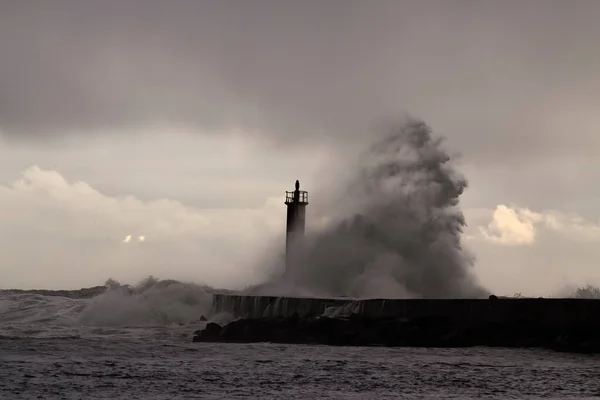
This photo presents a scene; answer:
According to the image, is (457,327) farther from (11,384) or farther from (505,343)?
(11,384)

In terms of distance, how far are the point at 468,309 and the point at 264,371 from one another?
672 centimetres

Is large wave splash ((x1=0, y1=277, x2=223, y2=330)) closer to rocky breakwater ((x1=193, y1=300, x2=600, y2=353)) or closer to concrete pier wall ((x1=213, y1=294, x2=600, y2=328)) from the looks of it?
concrete pier wall ((x1=213, y1=294, x2=600, y2=328))

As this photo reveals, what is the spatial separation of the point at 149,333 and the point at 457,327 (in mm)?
8814

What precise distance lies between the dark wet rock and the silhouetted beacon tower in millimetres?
10082

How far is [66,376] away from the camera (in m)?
13.7

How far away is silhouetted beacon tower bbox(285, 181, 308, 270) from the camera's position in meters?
31.8

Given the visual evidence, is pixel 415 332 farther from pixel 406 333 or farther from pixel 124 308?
pixel 124 308

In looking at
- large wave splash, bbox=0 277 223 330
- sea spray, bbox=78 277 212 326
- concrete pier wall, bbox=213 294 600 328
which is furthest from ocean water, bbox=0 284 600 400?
sea spray, bbox=78 277 212 326

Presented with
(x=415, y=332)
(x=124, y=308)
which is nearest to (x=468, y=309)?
(x=415, y=332)

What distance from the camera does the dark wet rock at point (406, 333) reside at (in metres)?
18.8

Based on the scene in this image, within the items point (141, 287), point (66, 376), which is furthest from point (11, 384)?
point (141, 287)

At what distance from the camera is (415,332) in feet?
64.7

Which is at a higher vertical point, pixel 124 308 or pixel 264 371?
pixel 124 308

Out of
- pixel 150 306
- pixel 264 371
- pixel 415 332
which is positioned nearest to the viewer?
pixel 264 371
